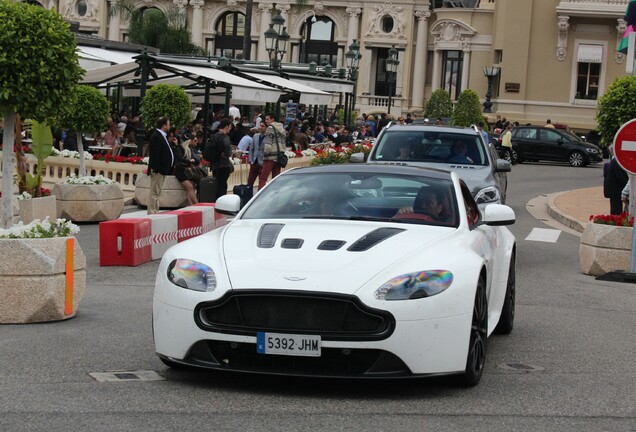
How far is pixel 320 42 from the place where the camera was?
345 feet

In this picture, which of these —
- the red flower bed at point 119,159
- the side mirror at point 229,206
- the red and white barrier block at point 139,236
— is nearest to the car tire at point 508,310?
the side mirror at point 229,206

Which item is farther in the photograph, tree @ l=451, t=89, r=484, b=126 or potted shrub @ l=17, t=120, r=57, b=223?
tree @ l=451, t=89, r=484, b=126

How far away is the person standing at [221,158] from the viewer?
77.2 ft

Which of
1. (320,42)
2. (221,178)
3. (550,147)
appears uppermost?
(320,42)

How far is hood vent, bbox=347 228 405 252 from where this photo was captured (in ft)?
25.6

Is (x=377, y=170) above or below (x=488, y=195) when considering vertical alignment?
above

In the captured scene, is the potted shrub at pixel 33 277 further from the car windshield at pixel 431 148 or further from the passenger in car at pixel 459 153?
the passenger in car at pixel 459 153

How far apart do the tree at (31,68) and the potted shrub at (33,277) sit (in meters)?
1.18

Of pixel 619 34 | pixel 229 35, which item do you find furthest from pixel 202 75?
pixel 229 35

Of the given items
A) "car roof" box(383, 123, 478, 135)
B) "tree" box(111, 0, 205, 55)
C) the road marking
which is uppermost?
"tree" box(111, 0, 205, 55)

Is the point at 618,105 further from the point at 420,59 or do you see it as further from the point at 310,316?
the point at 420,59

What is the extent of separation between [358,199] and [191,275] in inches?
71.5

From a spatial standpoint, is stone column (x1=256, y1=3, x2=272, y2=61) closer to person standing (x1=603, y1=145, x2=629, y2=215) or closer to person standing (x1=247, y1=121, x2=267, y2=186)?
person standing (x1=247, y1=121, x2=267, y2=186)

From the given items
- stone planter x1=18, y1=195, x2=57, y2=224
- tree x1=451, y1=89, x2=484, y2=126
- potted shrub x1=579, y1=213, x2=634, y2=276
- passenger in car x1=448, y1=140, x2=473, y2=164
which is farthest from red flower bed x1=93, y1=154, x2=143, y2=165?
tree x1=451, y1=89, x2=484, y2=126
